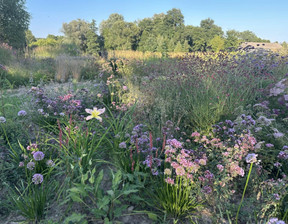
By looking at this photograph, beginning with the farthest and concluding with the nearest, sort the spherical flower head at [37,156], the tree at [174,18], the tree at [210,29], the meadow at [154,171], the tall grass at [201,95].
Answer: the tree at [174,18] < the tree at [210,29] < the tall grass at [201,95] < the spherical flower head at [37,156] < the meadow at [154,171]

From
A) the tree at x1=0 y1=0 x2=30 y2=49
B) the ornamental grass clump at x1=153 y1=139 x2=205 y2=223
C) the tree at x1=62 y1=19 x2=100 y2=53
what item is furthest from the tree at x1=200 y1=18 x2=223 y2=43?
the ornamental grass clump at x1=153 y1=139 x2=205 y2=223

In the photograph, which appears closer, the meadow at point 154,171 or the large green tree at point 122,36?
the meadow at point 154,171

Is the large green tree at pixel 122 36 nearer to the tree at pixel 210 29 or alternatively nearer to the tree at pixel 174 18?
the tree at pixel 174 18

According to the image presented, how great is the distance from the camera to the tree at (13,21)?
17.2 meters

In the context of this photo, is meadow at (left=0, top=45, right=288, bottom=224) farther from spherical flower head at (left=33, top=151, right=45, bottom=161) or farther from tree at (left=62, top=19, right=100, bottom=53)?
tree at (left=62, top=19, right=100, bottom=53)

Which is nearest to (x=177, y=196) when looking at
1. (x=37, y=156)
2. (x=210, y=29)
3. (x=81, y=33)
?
(x=37, y=156)

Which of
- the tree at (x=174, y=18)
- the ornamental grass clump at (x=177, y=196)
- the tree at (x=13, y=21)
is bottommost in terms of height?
the ornamental grass clump at (x=177, y=196)

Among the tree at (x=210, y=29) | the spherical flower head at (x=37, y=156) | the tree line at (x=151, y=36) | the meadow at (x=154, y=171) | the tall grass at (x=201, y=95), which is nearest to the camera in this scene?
the meadow at (x=154, y=171)

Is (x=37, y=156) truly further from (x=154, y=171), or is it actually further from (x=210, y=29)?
(x=210, y=29)

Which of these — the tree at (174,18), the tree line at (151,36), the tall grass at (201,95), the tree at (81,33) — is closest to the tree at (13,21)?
the tree line at (151,36)

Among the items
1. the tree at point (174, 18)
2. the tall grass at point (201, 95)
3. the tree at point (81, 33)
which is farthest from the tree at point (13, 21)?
the tree at point (174, 18)

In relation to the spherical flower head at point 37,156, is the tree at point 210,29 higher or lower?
higher

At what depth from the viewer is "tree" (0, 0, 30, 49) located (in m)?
17.2

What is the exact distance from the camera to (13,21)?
17500 mm
